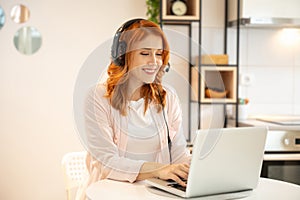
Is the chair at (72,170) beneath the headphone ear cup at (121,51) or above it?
beneath

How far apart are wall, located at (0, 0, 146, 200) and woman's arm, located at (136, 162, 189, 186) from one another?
5.29 ft

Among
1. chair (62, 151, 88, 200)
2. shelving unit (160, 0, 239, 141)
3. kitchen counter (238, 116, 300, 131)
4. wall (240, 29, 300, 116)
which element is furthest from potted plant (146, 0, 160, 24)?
chair (62, 151, 88, 200)

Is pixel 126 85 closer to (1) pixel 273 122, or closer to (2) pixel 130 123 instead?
(2) pixel 130 123

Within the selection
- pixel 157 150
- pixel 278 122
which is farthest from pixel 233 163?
pixel 278 122

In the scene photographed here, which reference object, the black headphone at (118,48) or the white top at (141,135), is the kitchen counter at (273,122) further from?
the black headphone at (118,48)

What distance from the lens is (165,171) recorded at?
1610mm

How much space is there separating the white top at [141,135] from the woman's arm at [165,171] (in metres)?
0.09

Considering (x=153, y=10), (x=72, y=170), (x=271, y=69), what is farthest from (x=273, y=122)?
(x=72, y=170)

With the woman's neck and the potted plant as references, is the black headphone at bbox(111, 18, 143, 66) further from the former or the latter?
the potted plant

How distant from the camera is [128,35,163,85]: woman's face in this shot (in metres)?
1.49

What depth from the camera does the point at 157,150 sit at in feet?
5.92

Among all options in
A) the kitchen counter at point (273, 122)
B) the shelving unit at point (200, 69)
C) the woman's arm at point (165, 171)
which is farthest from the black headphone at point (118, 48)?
the kitchen counter at point (273, 122)

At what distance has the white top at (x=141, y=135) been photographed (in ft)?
5.73

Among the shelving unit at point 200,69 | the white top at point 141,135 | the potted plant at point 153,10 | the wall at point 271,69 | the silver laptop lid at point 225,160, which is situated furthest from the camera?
the wall at point 271,69
